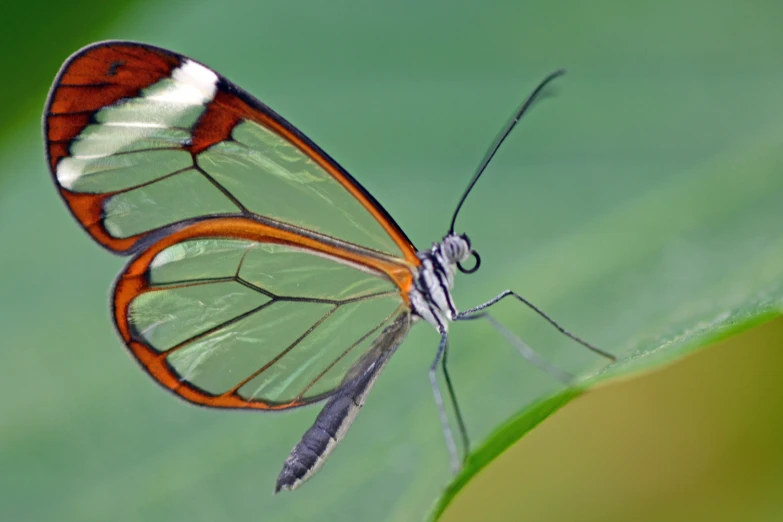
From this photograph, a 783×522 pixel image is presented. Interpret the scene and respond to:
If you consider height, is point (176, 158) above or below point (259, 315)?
above

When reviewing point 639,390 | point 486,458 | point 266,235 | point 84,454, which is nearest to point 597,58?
point 639,390

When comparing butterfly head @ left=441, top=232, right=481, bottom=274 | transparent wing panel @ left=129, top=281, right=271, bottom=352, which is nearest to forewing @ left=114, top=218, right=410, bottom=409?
transparent wing panel @ left=129, top=281, right=271, bottom=352

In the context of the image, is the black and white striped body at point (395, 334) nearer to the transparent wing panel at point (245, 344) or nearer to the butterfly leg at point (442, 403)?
the butterfly leg at point (442, 403)

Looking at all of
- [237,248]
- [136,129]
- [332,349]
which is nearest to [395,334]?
[332,349]

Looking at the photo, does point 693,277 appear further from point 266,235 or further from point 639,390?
point 266,235

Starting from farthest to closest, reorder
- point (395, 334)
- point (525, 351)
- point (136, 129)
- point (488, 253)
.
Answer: point (488, 253), point (395, 334), point (525, 351), point (136, 129)

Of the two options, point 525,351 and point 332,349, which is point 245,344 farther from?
point 525,351

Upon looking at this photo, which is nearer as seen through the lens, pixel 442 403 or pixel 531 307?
pixel 442 403

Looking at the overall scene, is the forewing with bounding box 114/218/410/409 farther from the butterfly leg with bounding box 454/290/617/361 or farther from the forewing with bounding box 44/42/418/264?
the butterfly leg with bounding box 454/290/617/361
